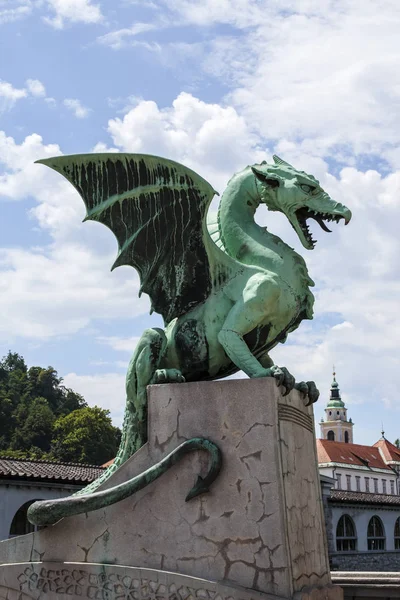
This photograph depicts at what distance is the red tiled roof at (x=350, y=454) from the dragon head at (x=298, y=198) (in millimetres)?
64657

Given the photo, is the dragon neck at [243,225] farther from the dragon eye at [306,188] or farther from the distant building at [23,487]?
the distant building at [23,487]

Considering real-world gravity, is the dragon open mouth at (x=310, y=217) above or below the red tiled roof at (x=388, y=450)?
below

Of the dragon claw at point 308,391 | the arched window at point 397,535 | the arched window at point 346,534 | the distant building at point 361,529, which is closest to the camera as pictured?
the dragon claw at point 308,391

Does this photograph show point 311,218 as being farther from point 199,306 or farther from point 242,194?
point 199,306

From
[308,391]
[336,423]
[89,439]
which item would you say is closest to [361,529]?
[89,439]

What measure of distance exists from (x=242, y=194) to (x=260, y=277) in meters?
0.86

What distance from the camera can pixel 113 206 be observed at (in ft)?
19.6

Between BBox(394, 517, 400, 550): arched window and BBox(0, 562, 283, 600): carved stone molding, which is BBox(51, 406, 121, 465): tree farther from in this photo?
BBox(0, 562, 283, 600): carved stone molding

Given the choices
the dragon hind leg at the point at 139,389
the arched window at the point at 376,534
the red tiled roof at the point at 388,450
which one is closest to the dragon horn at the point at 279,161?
the dragon hind leg at the point at 139,389

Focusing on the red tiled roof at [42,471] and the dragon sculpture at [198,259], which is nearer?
the dragon sculpture at [198,259]

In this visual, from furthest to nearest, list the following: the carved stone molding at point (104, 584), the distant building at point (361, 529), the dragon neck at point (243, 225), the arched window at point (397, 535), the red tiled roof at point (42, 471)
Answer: the arched window at point (397, 535) < the distant building at point (361, 529) < the red tiled roof at point (42, 471) < the dragon neck at point (243, 225) < the carved stone molding at point (104, 584)

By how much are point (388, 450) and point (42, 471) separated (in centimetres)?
6574

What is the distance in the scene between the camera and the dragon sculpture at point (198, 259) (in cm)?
575

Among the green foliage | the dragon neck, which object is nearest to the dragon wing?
the dragon neck
